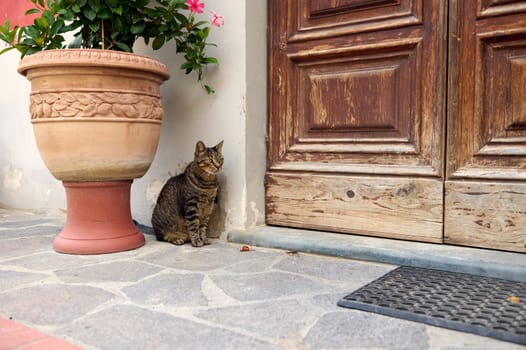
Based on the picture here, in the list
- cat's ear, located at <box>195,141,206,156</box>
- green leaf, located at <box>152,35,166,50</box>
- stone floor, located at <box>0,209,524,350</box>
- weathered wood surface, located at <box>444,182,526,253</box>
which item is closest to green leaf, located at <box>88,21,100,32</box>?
green leaf, located at <box>152,35,166,50</box>

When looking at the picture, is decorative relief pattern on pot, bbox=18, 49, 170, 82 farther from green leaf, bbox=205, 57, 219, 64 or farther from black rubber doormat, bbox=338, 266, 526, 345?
black rubber doormat, bbox=338, 266, 526, 345

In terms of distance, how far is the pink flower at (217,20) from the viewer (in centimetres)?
228

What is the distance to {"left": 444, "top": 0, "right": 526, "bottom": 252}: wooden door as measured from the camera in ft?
5.83

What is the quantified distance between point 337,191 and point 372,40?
0.76m

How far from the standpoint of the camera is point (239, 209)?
233 cm

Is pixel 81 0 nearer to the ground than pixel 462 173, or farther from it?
farther from it

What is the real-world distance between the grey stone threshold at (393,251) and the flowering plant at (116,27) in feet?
2.85

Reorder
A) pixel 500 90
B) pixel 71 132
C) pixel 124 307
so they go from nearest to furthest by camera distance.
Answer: pixel 124 307 → pixel 500 90 → pixel 71 132

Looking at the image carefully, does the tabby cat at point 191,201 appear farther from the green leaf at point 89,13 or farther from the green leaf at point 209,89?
the green leaf at point 89,13

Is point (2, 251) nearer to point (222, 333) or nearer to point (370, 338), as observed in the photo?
point (222, 333)

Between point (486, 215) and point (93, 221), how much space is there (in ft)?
5.92

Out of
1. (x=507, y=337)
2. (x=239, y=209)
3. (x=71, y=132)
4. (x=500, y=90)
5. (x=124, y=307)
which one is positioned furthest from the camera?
(x=239, y=209)

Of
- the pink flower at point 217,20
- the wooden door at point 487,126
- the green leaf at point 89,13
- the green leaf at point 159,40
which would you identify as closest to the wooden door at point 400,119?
the wooden door at point 487,126

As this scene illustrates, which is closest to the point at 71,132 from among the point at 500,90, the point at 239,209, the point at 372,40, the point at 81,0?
the point at 81,0
